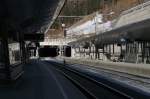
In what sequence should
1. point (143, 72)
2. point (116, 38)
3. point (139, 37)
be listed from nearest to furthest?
1. point (143, 72)
2. point (139, 37)
3. point (116, 38)

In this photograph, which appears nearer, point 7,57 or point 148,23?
point 7,57

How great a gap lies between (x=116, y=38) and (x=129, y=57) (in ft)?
23.9

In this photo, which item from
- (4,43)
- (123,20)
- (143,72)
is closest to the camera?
(4,43)

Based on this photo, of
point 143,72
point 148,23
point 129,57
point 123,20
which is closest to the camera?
point 143,72

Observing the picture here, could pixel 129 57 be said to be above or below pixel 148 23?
below

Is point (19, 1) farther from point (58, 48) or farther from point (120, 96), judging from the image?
point (58, 48)

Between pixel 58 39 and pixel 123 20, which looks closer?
pixel 123 20

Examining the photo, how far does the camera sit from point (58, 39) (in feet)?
438

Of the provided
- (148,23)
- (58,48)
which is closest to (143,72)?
(148,23)

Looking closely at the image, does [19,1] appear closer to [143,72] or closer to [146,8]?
[143,72]

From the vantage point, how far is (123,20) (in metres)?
91.4

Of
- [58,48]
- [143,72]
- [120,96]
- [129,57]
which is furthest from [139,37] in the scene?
[58,48]

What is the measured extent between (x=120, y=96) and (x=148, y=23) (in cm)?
2912

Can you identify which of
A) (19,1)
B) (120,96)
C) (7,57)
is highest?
(19,1)
